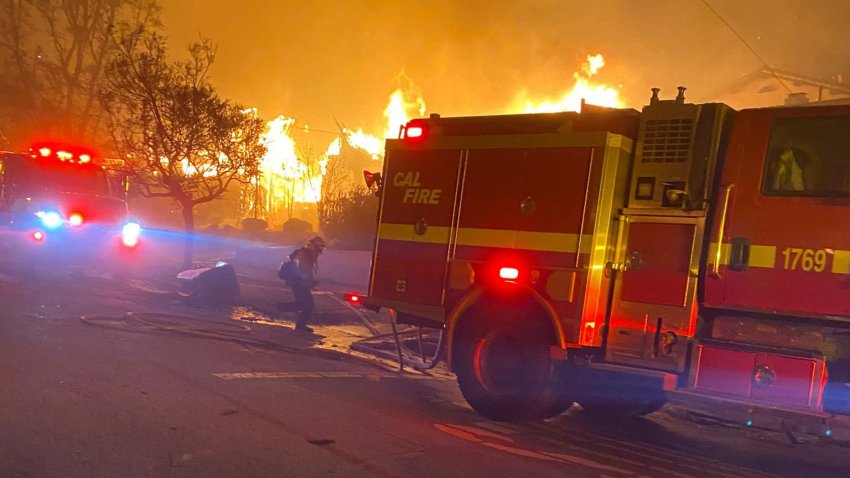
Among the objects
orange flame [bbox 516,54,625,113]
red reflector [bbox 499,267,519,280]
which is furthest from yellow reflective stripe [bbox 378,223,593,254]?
orange flame [bbox 516,54,625,113]

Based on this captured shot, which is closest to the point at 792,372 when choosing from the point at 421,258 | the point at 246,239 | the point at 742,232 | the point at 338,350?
the point at 742,232

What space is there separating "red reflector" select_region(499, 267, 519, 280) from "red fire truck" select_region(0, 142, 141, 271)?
36.8 ft

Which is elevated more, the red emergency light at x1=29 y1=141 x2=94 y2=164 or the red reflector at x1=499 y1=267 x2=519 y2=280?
the red emergency light at x1=29 y1=141 x2=94 y2=164

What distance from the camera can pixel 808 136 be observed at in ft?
16.1

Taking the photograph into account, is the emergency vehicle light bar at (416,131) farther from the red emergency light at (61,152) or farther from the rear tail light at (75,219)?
the red emergency light at (61,152)

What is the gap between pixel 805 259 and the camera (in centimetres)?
474

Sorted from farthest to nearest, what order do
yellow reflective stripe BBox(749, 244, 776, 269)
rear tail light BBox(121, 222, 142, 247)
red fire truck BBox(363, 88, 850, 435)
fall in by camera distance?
rear tail light BBox(121, 222, 142, 247) < yellow reflective stripe BBox(749, 244, 776, 269) < red fire truck BBox(363, 88, 850, 435)

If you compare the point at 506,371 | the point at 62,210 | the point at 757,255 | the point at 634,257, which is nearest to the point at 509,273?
the point at 506,371

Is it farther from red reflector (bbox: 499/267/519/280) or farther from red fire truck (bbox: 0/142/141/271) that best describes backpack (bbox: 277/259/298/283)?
red reflector (bbox: 499/267/519/280)

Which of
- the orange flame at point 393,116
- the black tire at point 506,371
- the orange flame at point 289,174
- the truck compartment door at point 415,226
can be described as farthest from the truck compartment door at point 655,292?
the orange flame at point 393,116

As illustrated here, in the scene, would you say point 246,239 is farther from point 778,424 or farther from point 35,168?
point 778,424

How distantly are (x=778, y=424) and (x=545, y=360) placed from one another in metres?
2.08

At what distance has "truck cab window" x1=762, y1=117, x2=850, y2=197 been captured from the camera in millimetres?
4758

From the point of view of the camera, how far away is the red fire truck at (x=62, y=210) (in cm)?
1398
